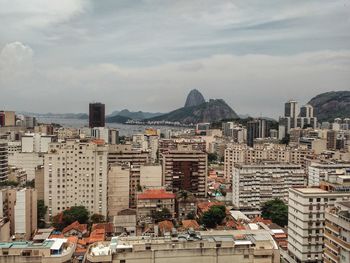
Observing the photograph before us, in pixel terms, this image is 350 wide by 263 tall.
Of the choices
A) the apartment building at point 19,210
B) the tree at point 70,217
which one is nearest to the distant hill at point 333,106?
the tree at point 70,217

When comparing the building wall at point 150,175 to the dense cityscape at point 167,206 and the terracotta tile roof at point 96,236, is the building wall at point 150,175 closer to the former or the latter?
the dense cityscape at point 167,206

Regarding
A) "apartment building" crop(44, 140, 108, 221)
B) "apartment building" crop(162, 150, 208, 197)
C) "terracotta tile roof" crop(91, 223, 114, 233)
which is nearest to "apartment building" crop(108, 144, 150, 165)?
"apartment building" crop(162, 150, 208, 197)

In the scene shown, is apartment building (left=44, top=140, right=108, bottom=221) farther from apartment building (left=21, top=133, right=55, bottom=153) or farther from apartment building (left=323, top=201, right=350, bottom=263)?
apartment building (left=21, top=133, right=55, bottom=153)

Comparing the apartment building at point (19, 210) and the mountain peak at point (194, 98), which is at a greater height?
the mountain peak at point (194, 98)

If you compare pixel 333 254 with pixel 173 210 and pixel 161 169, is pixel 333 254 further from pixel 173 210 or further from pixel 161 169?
pixel 161 169

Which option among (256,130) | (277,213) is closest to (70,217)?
(277,213)

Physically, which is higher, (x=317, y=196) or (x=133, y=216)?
(x=317, y=196)

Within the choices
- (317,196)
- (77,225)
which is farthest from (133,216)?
(317,196)
